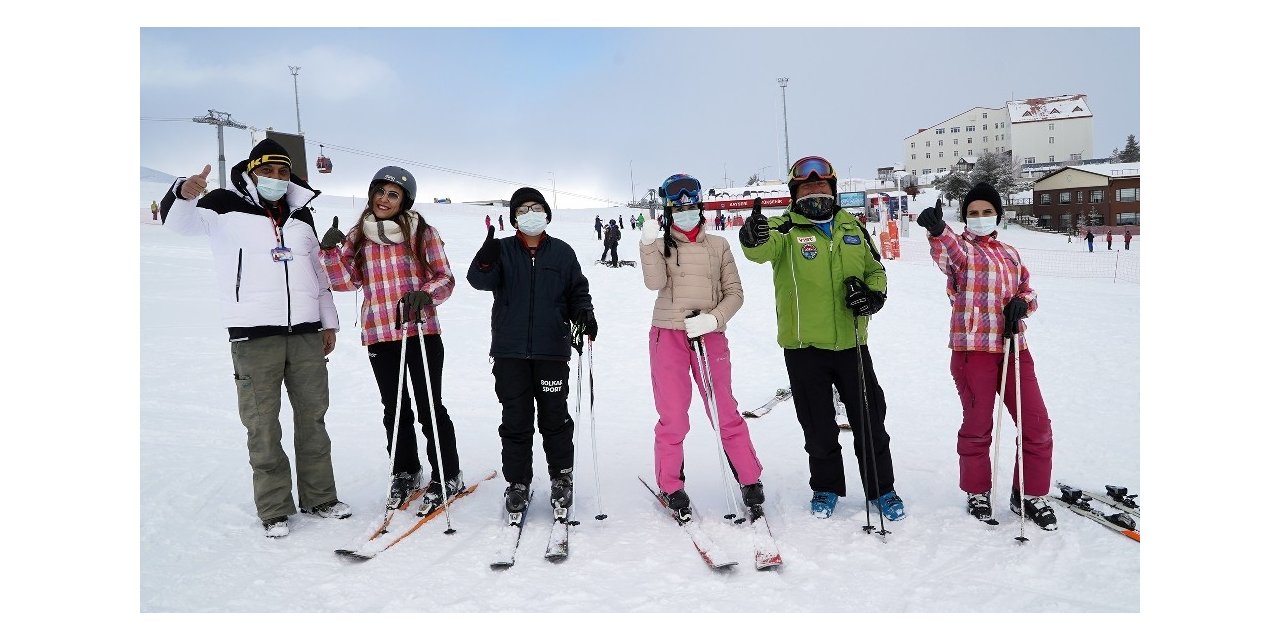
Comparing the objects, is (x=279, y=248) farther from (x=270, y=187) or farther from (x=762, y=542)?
(x=762, y=542)

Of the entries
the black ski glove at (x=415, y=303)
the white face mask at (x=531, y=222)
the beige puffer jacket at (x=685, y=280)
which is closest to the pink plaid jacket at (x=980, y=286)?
the beige puffer jacket at (x=685, y=280)

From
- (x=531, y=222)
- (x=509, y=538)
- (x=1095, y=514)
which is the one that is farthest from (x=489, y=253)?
(x=1095, y=514)

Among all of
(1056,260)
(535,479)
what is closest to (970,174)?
(1056,260)

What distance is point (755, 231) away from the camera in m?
3.55

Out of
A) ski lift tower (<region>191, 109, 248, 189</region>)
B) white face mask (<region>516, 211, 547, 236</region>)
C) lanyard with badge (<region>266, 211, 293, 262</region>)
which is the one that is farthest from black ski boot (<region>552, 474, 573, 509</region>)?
ski lift tower (<region>191, 109, 248, 189</region>)

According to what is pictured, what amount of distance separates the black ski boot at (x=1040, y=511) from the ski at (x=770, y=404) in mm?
2896

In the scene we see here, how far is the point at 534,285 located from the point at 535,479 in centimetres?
145

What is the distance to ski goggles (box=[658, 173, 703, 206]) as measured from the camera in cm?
367

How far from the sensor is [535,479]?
4445mm

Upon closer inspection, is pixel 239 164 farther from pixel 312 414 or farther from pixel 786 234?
pixel 786 234

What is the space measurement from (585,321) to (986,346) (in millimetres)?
2071

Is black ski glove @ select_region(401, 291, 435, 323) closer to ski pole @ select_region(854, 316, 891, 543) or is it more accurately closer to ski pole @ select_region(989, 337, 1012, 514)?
ski pole @ select_region(854, 316, 891, 543)

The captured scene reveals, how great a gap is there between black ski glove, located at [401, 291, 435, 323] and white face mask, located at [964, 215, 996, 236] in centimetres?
290

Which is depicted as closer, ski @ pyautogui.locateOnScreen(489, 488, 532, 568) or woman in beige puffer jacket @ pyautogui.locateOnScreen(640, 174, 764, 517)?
ski @ pyautogui.locateOnScreen(489, 488, 532, 568)
